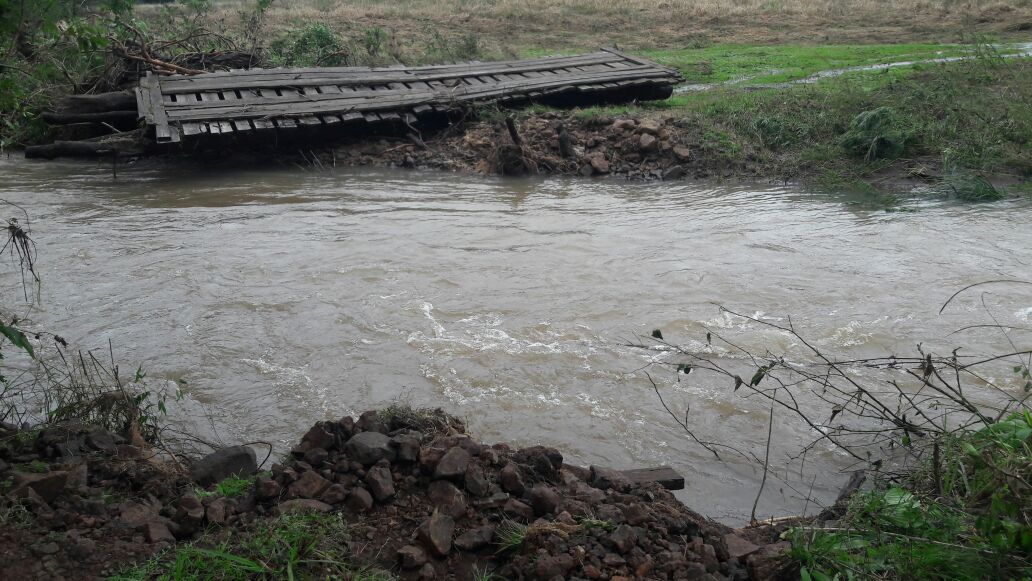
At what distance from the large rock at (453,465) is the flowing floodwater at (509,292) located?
1075 millimetres

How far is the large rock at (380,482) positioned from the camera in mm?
3053

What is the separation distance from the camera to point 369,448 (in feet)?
10.7

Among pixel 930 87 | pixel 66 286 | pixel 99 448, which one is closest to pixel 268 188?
pixel 66 286

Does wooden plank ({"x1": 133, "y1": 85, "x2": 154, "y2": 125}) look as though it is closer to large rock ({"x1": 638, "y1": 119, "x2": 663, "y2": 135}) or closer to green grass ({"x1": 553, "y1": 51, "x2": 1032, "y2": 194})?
green grass ({"x1": 553, "y1": 51, "x2": 1032, "y2": 194})

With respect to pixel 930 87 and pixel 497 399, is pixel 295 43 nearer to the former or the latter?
pixel 930 87

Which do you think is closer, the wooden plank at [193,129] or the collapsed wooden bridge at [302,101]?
the wooden plank at [193,129]

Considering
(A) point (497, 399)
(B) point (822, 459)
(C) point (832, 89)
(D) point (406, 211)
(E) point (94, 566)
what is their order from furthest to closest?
(C) point (832, 89) → (D) point (406, 211) → (A) point (497, 399) → (B) point (822, 459) → (E) point (94, 566)

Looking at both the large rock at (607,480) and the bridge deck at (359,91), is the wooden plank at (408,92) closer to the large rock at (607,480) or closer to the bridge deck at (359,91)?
the bridge deck at (359,91)

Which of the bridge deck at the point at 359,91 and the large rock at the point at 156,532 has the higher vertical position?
the bridge deck at the point at 359,91

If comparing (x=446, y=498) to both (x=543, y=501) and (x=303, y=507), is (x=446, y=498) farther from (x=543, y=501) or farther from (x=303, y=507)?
(x=303, y=507)

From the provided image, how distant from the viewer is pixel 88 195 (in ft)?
32.7

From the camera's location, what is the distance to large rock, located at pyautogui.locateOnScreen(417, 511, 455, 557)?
2740 mm

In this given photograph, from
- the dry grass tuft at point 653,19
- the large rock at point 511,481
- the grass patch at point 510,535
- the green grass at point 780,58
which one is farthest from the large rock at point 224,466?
the dry grass tuft at point 653,19

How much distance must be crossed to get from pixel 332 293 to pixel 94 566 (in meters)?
4.02
